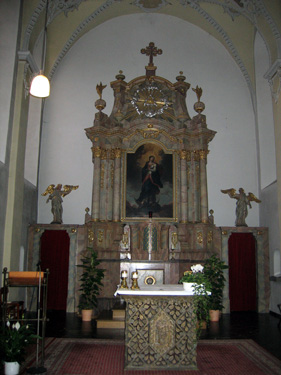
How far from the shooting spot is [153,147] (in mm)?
12266

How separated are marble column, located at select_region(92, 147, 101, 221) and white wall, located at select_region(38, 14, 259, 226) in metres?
Result: 1.02

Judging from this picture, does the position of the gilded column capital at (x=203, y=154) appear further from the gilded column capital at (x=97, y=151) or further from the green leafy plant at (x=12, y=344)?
the green leafy plant at (x=12, y=344)

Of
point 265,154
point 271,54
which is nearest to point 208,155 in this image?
point 265,154

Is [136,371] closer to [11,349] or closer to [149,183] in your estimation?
[11,349]

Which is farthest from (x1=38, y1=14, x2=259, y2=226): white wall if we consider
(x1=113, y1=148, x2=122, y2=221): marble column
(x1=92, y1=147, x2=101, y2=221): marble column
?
(x1=113, y1=148, x2=122, y2=221): marble column

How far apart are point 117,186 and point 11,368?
275 inches

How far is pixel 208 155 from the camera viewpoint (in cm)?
1305

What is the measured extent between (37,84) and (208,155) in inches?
319

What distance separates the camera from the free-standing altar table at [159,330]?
18.9 feet

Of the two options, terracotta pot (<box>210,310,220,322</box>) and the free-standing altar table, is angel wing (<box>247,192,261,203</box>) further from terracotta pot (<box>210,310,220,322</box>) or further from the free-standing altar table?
the free-standing altar table

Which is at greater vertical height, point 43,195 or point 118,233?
point 43,195

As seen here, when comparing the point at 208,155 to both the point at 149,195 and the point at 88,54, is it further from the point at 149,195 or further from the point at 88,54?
the point at 88,54

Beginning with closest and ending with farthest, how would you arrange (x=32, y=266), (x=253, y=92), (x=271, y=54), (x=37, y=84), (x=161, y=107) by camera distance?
(x=37, y=84) < (x=271, y=54) < (x=32, y=266) < (x=161, y=107) < (x=253, y=92)

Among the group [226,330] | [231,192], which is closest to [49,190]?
[231,192]
